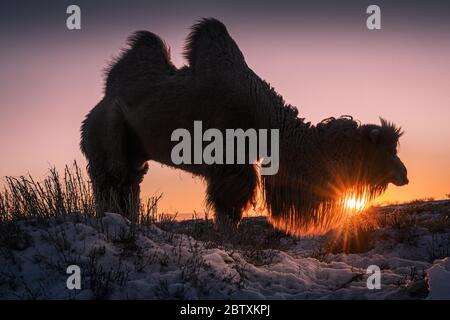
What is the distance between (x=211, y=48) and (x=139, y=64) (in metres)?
1.66

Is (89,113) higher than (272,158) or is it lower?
higher

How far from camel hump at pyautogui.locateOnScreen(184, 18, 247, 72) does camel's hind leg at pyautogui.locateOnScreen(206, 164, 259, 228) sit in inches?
69.6

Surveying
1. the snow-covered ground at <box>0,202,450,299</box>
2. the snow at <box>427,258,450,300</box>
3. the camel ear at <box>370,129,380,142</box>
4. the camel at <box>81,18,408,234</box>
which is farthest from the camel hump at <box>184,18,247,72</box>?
the snow at <box>427,258,450,300</box>

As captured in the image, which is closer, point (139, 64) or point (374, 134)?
point (374, 134)

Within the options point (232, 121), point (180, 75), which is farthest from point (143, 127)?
point (232, 121)

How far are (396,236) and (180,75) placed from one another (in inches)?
181

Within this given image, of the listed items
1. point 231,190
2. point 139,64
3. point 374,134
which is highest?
point 139,64

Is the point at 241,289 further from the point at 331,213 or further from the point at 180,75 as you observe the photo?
the point at 180,75

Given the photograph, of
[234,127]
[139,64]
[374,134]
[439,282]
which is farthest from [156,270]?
[139,64]

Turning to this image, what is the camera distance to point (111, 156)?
9477 millimetres

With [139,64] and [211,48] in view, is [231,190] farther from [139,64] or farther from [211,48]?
[139,64]

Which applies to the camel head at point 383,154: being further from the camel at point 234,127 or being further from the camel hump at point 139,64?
the camel hump at point 139,64

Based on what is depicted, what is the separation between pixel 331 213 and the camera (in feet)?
27.3

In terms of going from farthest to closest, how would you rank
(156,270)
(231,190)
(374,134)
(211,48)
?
(211,48) → (231,190) → (374,134) → (156,270)
